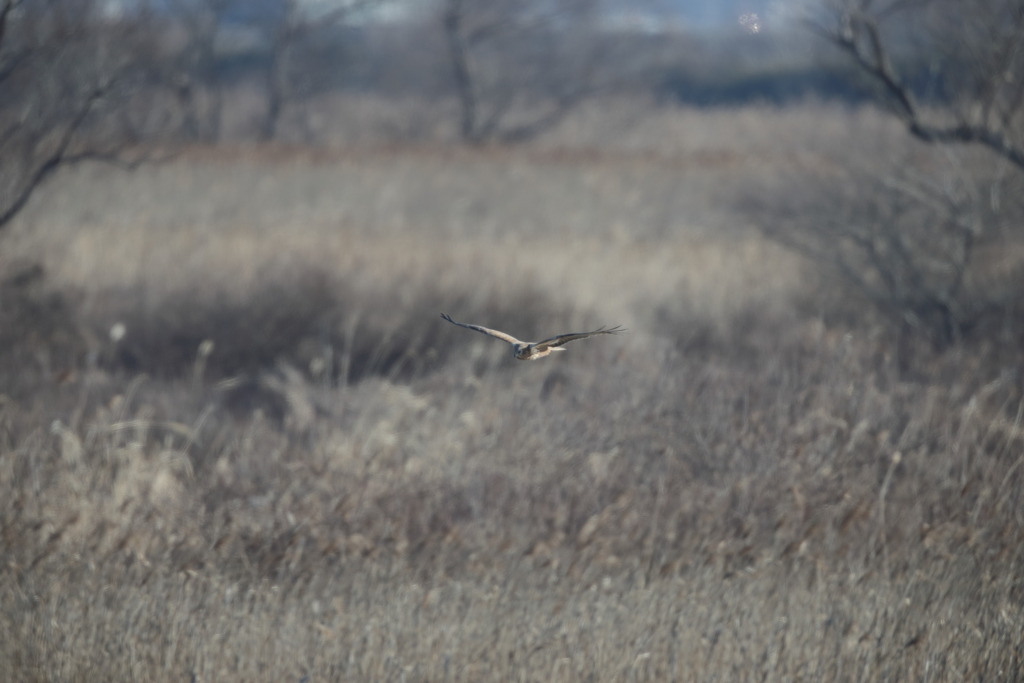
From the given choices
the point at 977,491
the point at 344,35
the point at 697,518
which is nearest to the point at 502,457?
the point at 697,518

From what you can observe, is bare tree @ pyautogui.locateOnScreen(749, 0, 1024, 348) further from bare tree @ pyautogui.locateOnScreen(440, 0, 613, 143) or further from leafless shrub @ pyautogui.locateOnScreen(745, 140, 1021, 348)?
bare tree @ pyautogui.locateOnScreen(440, 0, 613, 143)

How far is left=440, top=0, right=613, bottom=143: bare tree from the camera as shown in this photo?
24875 millimetres

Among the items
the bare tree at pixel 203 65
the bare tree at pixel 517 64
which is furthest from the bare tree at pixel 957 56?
the bare tree at pixel 517 64

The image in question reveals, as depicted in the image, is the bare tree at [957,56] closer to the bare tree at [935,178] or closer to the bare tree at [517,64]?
the bare tree at [935,178]

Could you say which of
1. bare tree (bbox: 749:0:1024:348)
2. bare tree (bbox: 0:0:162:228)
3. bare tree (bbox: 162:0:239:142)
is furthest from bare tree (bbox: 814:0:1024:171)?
bare tree (bbox: 162:0:239:142)

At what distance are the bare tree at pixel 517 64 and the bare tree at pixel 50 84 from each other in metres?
16.5

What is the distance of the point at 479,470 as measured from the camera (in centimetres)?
655

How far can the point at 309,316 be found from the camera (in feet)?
31.6

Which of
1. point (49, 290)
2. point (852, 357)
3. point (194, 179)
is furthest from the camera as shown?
point (194, 179)

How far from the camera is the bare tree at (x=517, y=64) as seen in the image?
2488 cm

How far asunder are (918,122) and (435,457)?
3792 millimetres

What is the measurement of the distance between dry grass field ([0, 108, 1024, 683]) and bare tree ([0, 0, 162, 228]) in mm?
1227

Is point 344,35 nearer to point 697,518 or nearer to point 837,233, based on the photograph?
point 837,233

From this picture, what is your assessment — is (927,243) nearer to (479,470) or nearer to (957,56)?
(957,56)
